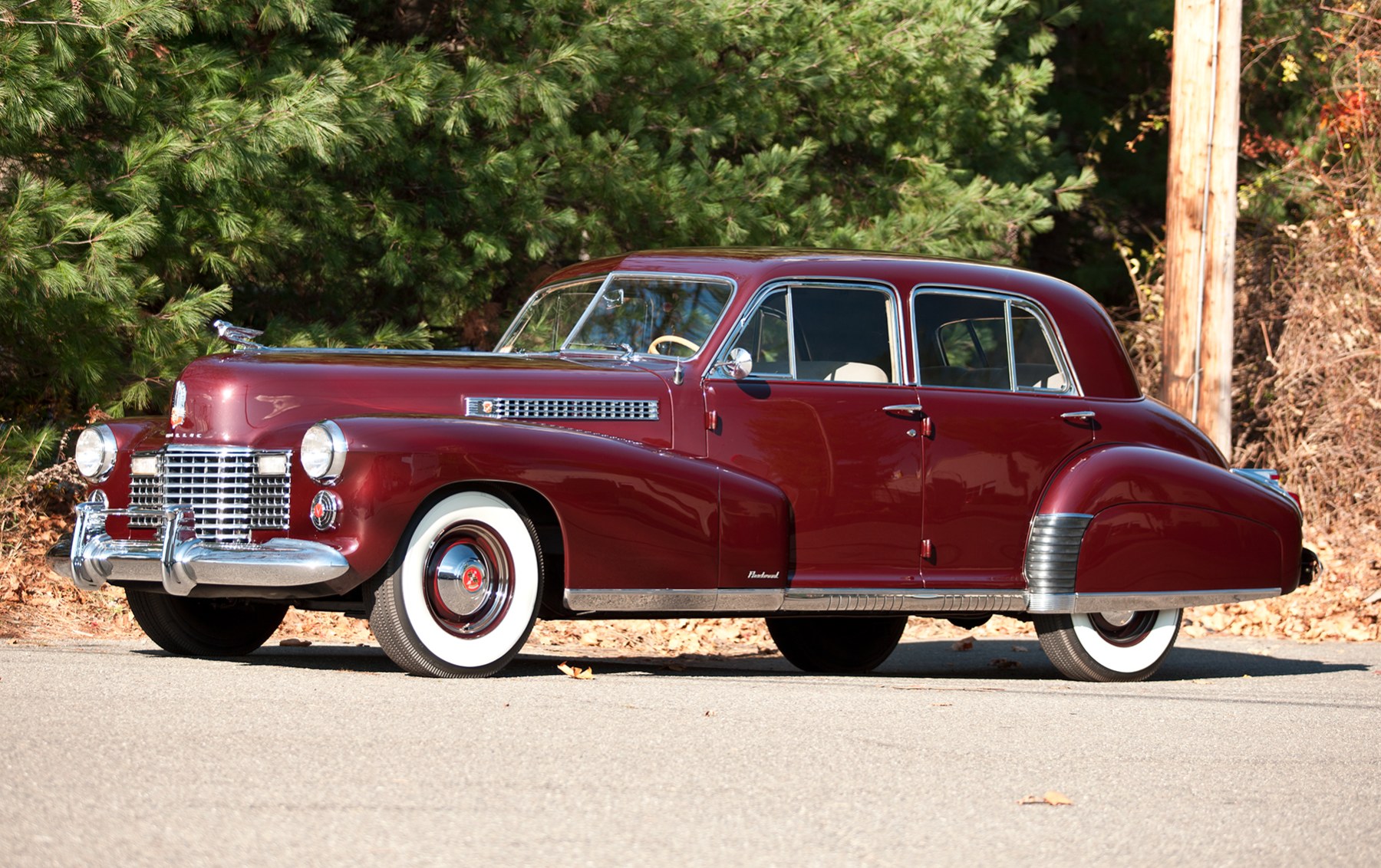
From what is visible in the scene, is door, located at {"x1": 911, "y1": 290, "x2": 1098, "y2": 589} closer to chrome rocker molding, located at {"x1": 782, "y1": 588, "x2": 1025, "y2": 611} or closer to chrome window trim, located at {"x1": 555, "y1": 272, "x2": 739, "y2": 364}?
chrome rocker molding, located at {"x1": 782, "y1": 588, "x2": 1025, "y2": 611}

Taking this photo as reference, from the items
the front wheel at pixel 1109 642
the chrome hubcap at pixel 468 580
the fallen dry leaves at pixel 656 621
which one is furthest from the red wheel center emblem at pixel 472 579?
the fallen dry leaves at pixel 656 621

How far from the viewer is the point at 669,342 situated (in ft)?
26.0

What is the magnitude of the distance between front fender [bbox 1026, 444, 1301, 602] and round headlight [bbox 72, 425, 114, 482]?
4.18 m

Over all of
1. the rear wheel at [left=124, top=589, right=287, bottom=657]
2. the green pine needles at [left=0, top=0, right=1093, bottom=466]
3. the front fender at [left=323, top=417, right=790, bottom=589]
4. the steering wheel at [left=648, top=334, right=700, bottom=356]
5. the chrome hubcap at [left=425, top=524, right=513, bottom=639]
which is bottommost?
the rear wheel at [left=124, top=589, right=287, bottom=657]

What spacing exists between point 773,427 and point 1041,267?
575 inches

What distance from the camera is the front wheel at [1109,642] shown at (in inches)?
332

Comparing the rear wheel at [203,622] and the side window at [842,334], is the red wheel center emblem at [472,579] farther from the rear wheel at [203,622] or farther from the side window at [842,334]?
the side window at [842,334]

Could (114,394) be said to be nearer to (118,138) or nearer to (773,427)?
(118,138)

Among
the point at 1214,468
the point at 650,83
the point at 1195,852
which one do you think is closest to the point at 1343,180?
the point at 650,83

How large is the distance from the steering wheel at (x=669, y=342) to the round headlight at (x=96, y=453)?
2.39 m

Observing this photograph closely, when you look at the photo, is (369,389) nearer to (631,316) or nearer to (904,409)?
(631,316)

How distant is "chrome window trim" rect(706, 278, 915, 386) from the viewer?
7.78m

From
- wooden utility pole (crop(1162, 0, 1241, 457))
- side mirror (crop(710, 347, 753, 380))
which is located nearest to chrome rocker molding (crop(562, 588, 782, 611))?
side mirror (crop(710, 347, 753, 380))

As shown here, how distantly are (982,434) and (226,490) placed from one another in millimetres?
3445
